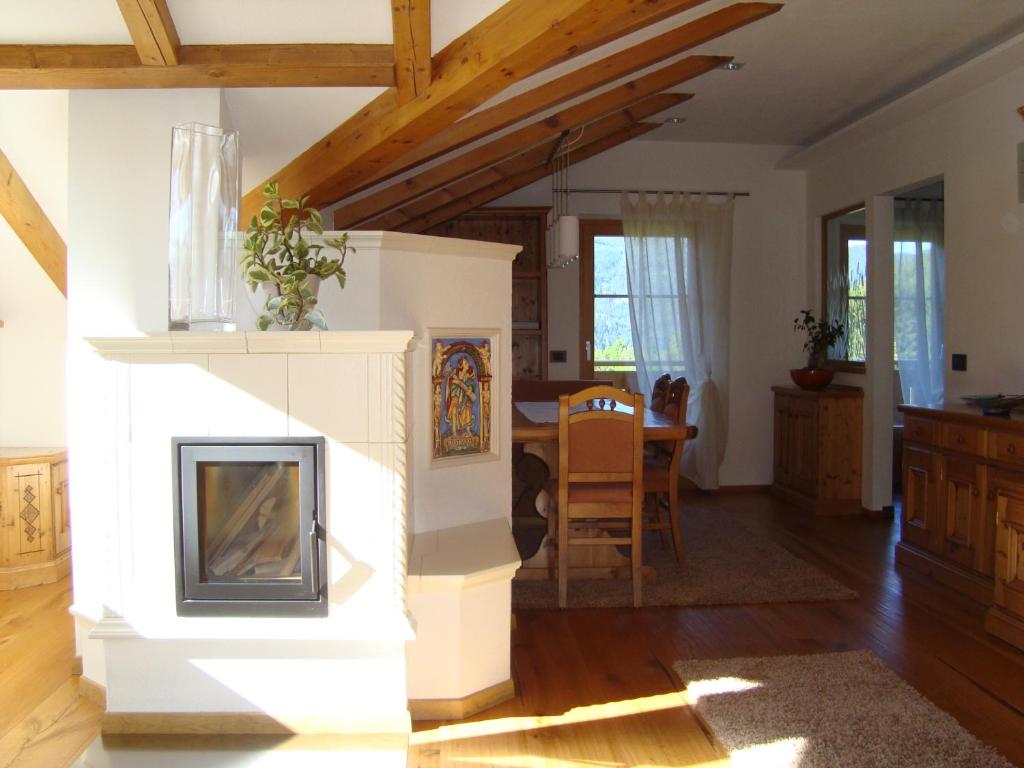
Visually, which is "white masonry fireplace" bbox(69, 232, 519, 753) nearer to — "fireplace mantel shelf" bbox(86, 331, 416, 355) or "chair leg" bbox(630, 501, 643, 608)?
"fireplace mantel shelf" bbox(86, 331, 416, 355)

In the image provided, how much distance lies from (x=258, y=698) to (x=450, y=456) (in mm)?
1107

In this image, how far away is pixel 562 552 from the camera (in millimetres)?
3840

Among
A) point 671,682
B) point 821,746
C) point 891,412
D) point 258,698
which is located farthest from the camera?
point 891,412

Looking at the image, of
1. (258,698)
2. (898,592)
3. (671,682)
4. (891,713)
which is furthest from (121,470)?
(898,592)

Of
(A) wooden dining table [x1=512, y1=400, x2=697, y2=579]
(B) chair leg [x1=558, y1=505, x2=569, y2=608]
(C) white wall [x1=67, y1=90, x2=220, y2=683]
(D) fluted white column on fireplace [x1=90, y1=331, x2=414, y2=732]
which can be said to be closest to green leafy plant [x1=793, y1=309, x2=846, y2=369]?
(A) wooden dining table [x1=512, y1=400, x2=697, y2=579]

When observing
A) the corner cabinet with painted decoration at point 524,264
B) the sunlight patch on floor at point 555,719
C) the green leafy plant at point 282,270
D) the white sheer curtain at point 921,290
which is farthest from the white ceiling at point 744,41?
the sunlight patch on floor at point 555,719

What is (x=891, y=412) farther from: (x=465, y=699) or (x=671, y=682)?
(x=465, y=699)

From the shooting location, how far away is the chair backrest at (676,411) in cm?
436

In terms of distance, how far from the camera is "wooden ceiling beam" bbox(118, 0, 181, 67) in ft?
8.40

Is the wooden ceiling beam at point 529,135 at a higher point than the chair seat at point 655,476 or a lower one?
higher

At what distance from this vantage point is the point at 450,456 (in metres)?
3.28

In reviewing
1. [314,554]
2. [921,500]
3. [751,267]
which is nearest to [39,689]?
[314,554]

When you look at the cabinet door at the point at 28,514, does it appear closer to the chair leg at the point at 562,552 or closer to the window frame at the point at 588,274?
the chair leg at the point at 562,552

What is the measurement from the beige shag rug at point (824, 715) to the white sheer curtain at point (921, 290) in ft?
13.9
